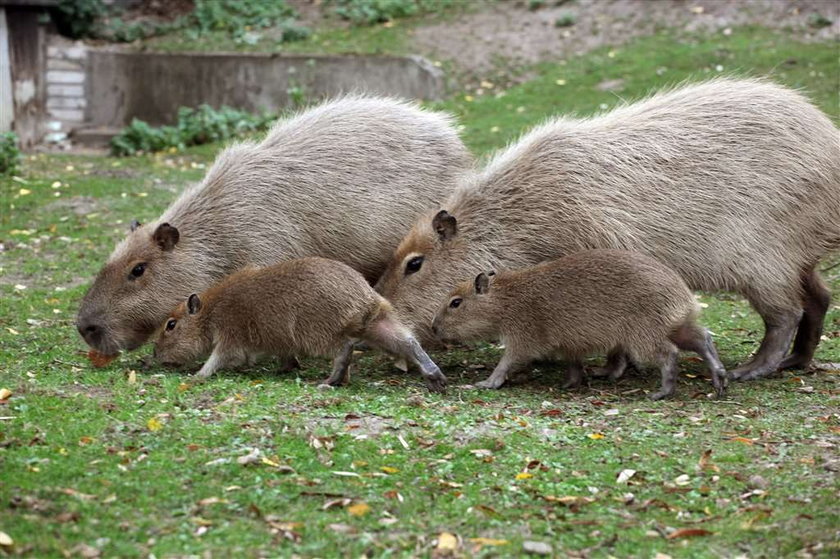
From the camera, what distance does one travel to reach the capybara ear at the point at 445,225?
291 inches

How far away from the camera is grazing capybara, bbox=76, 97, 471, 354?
7.55 m

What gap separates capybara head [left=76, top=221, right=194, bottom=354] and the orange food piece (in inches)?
1.5

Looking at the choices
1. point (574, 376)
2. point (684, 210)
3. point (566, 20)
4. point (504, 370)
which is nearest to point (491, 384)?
point (504, 370)

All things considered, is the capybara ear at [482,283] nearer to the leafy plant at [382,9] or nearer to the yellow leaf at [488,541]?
the yellow leaf at [488,541]

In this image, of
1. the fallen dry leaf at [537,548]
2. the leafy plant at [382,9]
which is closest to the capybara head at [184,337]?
the fallen dry leaf at [537,548]

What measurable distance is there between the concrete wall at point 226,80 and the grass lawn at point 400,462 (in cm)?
883

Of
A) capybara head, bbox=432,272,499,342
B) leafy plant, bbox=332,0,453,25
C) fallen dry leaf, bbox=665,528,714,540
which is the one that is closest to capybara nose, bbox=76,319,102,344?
capybara head, bbox=432,272,499,342

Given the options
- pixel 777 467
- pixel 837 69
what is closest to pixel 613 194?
pixel 777 467

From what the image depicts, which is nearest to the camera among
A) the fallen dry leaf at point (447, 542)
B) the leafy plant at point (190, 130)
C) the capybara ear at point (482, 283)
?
the fallen dry leaf at point (447, 542)

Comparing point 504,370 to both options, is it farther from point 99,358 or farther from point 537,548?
point 537,548

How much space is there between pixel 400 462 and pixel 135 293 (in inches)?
112

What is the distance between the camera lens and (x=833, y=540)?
4496mm

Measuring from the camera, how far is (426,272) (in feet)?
24.5

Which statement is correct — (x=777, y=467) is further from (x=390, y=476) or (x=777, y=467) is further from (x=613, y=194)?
(x=613, y=194)
